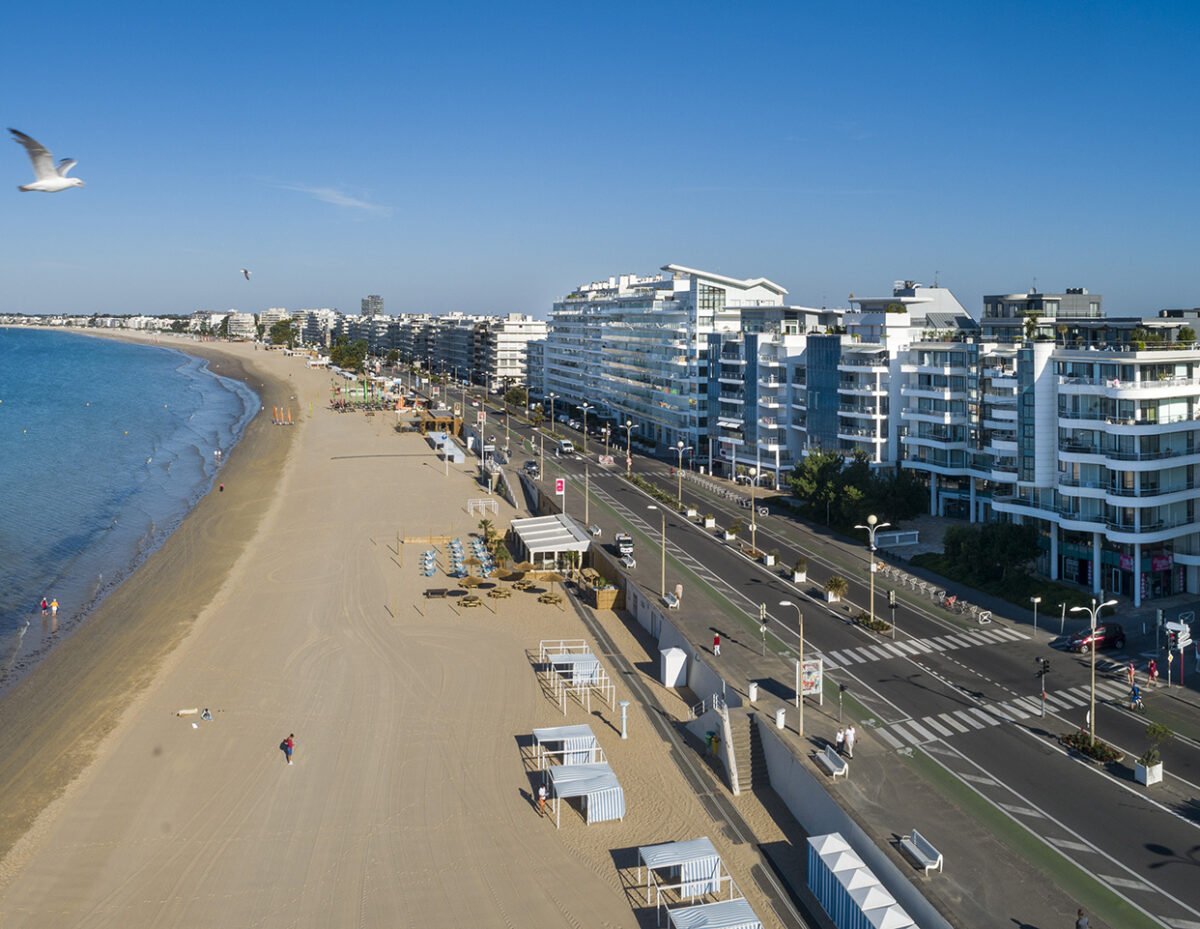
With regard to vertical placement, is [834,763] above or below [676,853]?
above

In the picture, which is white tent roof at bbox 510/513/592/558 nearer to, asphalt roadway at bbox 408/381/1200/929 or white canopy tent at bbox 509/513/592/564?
white canopy tent at bbox 509/513/592/564

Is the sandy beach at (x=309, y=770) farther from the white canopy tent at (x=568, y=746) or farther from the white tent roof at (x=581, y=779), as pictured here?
the white tent roof at (x=581, y=779)

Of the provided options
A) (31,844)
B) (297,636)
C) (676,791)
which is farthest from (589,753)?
(297,636)

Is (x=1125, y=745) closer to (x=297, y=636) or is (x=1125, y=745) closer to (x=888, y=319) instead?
(x=297, y=636)

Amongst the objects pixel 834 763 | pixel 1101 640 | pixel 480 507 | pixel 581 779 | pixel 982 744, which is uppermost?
pixel 480 507

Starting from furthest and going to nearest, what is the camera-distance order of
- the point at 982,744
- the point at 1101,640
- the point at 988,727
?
the point at 1101,640
the point at 988,727
the point at 982,744

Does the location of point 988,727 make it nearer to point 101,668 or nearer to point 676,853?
point 676,853

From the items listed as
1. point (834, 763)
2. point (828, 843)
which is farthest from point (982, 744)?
point (828, 843)
